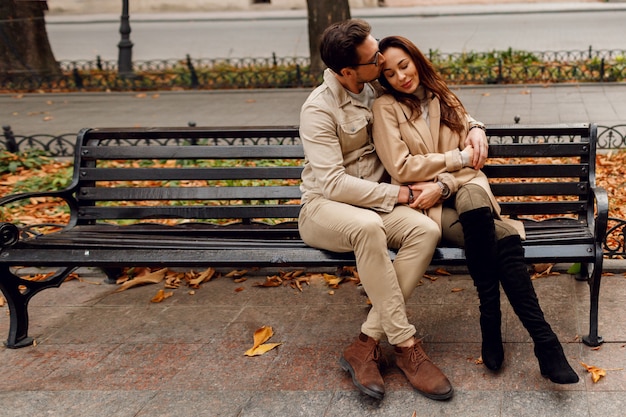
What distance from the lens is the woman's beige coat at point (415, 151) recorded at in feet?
12.8

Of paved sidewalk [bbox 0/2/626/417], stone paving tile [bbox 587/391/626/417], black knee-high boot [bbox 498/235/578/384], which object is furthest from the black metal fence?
stone paving tile [bbox 587/391/626/417]

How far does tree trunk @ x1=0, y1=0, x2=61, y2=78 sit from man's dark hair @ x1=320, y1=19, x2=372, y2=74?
1089cm

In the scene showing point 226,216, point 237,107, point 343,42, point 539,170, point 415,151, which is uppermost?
point 343,42

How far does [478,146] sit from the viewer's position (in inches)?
157

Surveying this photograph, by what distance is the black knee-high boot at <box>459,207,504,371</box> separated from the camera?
366 cm

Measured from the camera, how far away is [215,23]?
24766 millimetres

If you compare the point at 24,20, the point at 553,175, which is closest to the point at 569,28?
the point at 24,20

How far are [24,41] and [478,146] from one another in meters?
11.6

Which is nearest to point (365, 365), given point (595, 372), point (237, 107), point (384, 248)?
point (384, 248)

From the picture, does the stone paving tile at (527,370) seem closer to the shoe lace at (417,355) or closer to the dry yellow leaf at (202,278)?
the shoe lace at (417,355)

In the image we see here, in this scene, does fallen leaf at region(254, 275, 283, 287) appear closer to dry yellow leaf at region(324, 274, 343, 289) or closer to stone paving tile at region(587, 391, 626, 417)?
dry yellow leaf at region(324, 274, 343, 289)

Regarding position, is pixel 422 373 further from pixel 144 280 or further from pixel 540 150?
pixel 144 280

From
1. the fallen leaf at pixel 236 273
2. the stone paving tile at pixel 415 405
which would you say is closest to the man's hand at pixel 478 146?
the stone paving tile at pixel 415 405

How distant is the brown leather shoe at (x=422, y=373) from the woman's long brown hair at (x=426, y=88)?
45.2 inches
